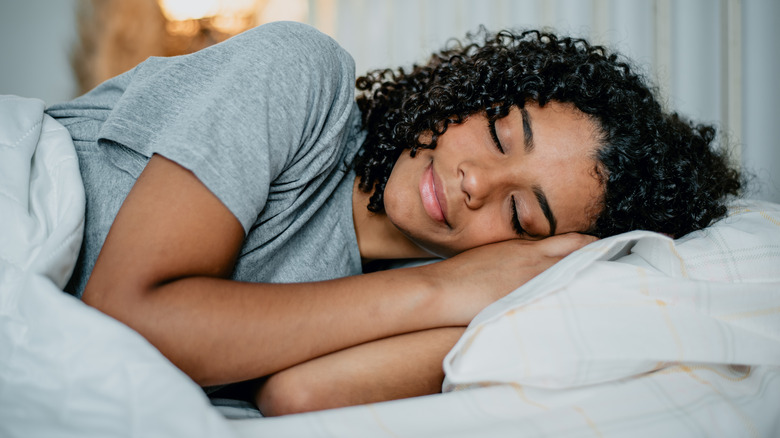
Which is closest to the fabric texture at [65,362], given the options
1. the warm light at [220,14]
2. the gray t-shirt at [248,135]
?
the gray t-shirt at [248,135]

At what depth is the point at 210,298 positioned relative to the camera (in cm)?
61

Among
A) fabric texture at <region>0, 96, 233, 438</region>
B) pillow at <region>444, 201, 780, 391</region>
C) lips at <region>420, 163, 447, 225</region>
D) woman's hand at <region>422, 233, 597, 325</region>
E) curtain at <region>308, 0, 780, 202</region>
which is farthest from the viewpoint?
curtain at <region>308, 0, 780, 202</region>

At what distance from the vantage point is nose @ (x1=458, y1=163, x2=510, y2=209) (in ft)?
2.70

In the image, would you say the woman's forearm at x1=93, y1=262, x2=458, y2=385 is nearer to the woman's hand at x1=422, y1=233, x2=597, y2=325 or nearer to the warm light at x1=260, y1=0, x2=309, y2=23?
the woman's hand at x1=422, y1=233, x2=597, y2=325

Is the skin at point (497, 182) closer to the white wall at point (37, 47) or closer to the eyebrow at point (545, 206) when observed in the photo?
the eyebrow at point (545, 206)

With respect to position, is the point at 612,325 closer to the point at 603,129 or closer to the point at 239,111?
the point at 603,129

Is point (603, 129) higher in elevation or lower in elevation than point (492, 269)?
higher

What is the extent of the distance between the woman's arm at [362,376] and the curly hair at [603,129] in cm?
36

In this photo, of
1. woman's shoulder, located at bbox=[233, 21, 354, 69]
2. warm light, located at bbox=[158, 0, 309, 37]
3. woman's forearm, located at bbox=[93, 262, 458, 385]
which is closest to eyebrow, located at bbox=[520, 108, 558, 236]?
woman's forearm, located at bbox=[93, 262, 458, 385]

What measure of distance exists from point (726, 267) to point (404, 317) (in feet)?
1.61

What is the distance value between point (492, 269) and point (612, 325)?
0.74ft

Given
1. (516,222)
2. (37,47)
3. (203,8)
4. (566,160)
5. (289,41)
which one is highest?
(203,8)

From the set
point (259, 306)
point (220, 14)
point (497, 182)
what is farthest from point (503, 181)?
point (220, 14)

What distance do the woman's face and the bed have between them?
15 centimetres
